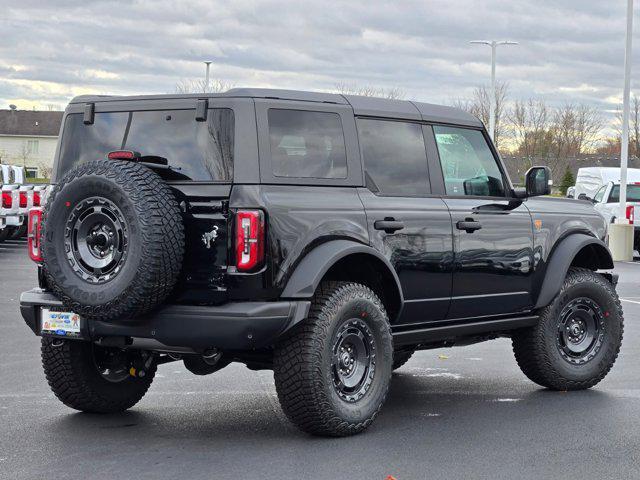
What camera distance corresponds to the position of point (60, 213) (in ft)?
21.4

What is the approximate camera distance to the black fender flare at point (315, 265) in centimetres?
648

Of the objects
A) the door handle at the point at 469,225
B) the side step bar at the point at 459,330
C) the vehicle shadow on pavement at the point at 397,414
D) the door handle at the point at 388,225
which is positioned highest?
the door handle at the point at 388,225

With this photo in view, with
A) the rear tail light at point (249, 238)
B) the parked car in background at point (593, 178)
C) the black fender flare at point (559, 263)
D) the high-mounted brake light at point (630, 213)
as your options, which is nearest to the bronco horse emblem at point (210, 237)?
the rear tail light at point (249, 238)

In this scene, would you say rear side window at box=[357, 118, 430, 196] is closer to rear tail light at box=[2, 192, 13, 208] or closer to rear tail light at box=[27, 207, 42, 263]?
rear tail light at box=[27, 207, 42, 263]

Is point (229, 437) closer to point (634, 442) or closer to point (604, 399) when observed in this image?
point (634, 442)

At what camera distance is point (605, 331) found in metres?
8.91

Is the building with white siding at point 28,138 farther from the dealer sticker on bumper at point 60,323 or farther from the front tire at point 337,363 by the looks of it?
the front tire at point 337,363

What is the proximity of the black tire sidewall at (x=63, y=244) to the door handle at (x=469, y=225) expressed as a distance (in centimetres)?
240

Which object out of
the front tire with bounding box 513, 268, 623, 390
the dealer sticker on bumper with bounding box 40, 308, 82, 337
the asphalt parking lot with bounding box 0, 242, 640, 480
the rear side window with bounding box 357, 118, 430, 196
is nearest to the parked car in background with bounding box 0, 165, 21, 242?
the asphalt parking lot with bounding box 0, 242, 640, 480

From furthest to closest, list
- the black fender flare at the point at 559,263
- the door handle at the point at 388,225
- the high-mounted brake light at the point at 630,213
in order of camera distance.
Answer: the high-mounted brake light at the point at 630,213
the black fender flare at the point at 559,263
the door handle at the point at 388,225

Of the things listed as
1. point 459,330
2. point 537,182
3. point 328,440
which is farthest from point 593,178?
point 328,440

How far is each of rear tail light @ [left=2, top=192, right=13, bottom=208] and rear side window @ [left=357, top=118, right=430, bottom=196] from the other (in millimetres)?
19727

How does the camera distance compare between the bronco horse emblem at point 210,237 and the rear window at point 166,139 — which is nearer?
the bronco horse emblem at point 210,237

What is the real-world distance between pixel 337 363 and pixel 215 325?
866 mm
